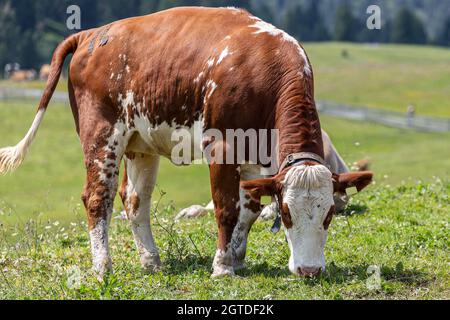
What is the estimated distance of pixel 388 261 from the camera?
9906mm

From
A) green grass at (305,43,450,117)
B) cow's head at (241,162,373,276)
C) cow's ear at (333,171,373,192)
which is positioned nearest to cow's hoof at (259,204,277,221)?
cow's ear at (333,171,373,192)

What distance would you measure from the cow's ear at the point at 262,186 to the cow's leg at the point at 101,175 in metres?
2.00

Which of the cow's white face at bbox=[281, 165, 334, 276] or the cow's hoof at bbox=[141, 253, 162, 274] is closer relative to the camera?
the cow's white face at bbox=[281, 165, 334, 276]

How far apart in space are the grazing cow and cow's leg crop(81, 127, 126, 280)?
11 mm

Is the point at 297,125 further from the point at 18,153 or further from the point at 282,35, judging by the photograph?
the point at 18,153

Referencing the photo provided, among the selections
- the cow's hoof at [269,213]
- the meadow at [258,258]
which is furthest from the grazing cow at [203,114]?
the cow's hoof at [269,213]

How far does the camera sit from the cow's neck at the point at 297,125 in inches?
348

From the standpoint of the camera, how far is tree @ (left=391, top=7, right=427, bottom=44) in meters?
169

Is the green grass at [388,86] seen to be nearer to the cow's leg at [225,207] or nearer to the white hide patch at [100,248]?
the white hide patch at [100,248]

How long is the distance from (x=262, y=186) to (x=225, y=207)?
77 centimetres

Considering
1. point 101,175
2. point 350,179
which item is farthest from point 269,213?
point 350,179

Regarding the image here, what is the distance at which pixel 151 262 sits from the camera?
10.4m

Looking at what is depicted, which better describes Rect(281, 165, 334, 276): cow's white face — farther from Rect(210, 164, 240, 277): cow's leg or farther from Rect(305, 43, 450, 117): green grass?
Rect(305, 43, 450, 117): green grass

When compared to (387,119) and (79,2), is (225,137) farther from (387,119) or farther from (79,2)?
(79,2)
